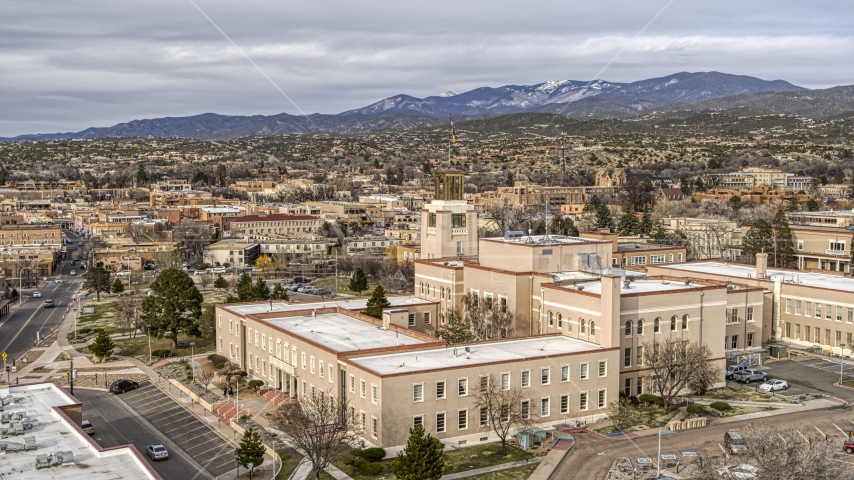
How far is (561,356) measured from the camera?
46.8 meters

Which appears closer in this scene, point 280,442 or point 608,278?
point 280,442

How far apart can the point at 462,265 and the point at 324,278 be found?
50.6m

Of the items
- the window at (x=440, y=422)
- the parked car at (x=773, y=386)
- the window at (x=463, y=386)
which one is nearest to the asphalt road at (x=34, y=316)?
the window at (x=440, y=422)

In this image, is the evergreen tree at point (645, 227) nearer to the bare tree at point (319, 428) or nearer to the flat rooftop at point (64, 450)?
the bare tree at point (319, 428)

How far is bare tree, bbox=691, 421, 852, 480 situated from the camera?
3288 centimetres

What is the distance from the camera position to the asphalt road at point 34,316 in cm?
7619

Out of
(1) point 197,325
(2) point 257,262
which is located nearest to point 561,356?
(1) point 197,325

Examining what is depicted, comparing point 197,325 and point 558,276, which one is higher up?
point 558,276

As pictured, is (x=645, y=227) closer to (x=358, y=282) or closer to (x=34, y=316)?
(x=358, y=282)

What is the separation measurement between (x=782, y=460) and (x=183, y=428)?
30.5 metres

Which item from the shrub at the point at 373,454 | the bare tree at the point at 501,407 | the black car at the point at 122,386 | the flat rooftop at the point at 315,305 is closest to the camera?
the shrub at the point at 373,454

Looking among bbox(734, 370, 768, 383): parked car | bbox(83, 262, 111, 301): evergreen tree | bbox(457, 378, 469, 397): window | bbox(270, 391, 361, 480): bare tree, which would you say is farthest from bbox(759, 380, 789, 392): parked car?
bbox(83, 262, 111, 301): evergreen tree

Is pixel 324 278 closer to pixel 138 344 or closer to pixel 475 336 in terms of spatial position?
A: pixel 138 344

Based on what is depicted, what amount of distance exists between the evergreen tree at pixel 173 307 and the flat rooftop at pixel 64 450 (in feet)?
94.2
